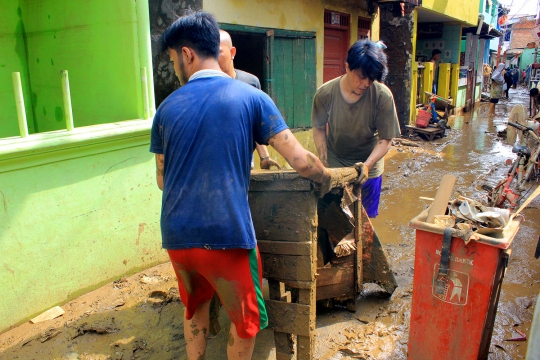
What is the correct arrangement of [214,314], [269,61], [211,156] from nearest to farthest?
[211,156] → [214,314] → [269,61]

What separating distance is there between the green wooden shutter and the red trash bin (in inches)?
198

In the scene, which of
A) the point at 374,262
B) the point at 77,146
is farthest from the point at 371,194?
the point at 77,146

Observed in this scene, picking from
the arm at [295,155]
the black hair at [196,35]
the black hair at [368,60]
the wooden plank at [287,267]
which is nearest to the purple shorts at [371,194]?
the black hair at [368,60]

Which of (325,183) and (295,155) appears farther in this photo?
(325,183)

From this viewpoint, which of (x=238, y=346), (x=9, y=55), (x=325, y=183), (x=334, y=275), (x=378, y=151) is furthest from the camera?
(x=9, y=55)

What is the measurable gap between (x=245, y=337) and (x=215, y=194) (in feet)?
2.27

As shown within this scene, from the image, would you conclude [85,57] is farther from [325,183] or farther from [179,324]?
[325,183]

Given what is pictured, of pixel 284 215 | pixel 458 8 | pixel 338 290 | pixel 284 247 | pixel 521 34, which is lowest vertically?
pixel 338 290

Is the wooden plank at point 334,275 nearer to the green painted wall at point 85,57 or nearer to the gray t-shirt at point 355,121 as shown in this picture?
the gray t-shirt at point 355,121

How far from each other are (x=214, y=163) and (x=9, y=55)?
11.1ft

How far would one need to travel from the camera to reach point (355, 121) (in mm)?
3219

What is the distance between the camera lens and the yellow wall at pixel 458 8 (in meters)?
12.7

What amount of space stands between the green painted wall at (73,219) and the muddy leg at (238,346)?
1.76 m

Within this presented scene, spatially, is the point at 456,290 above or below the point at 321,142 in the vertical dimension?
below
